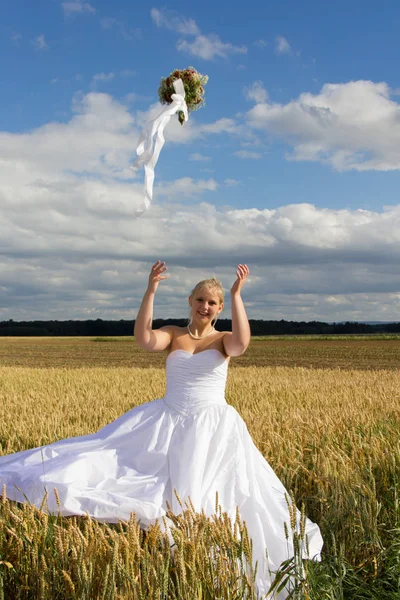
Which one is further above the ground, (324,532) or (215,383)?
(215,383)

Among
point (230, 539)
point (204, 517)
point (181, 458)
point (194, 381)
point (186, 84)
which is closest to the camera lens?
point (230, 539)

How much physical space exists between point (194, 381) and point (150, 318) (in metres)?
0.66

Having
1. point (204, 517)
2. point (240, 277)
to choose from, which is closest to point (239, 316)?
point (240, 277)

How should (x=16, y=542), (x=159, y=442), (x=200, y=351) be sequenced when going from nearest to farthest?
(x=16, y=542)
(x=159, y=442)
(x=200, y=351)

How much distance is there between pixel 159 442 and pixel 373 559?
1.81 meters

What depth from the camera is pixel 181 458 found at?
14.7 feet

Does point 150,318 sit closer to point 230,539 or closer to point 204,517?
point 204,517

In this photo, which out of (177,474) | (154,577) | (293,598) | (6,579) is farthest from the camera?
(177,474)

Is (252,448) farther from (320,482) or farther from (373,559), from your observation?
(373,559)

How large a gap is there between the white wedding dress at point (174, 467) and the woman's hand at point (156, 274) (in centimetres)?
65

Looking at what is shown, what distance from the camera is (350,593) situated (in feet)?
12.2

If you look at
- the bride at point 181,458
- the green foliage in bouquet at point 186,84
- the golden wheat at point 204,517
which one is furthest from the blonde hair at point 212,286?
the green foliage in bouquet at point 186,84

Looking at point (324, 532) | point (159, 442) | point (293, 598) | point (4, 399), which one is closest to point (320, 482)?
point (324, 532)

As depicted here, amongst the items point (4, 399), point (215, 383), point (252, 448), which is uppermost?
point (215, 383)
